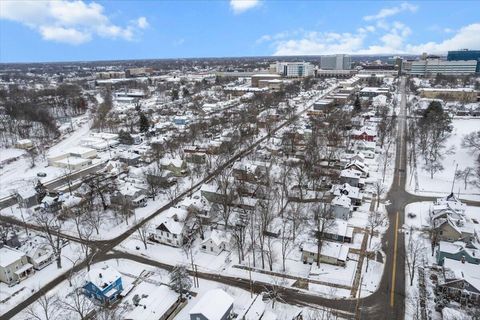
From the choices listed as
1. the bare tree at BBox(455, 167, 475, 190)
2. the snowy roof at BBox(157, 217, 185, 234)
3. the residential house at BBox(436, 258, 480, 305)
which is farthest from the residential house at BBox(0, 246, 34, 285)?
the bare tree at BBox(455, 167, 475, 190)

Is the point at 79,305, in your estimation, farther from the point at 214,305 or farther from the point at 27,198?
the point at 27,198

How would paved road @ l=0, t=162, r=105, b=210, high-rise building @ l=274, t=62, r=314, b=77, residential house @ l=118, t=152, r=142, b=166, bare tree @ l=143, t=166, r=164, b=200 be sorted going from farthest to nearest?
high-rise building @ l=274, t=62, r=314, b=77
residential house @ l=118, t=152, r=142, b=166
paved road @ l=0, t=162, r=105, b=210
bare tree @ l=143, t=166, r=164, b=200

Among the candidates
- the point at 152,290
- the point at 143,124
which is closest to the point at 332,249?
the point at 152,290

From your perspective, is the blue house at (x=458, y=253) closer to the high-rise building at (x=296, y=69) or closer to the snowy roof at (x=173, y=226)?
the snowy roof at (x=173, y=226)

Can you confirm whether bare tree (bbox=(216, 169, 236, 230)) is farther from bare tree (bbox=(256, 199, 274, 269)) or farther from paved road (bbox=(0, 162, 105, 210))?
paved road (bbox=(0, 162, 105, 210))

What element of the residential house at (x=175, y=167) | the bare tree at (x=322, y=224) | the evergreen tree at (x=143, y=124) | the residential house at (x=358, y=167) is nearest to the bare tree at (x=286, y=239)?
the bare tree at (x=322, y=224)

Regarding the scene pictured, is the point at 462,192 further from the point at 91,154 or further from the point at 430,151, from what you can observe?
the point at 91,154
